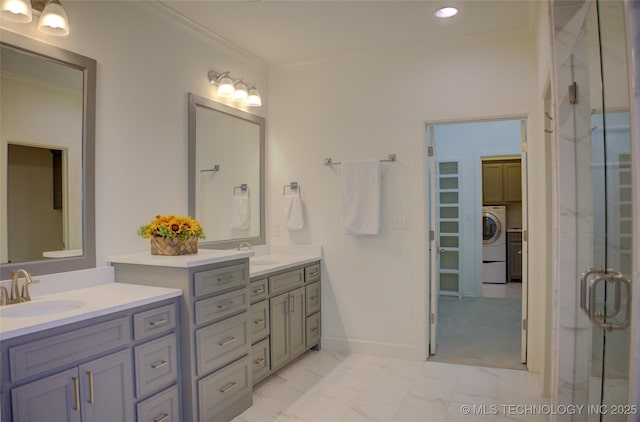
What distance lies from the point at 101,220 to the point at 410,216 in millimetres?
2256

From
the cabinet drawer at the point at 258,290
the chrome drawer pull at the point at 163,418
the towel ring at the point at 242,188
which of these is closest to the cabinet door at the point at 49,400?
the chrome drawer pull at the point at 163,418

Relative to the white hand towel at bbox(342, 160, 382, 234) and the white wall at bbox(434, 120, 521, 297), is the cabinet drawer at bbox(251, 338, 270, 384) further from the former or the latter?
the white wall at bbox(434, 120, 521, 297)

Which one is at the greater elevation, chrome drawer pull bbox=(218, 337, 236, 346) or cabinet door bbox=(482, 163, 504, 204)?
cabinet door bbox=(482, 163, 504, 204)

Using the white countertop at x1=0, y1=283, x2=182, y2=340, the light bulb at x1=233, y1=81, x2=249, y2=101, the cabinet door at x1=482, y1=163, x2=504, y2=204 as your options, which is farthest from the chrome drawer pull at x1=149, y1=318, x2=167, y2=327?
the cabinet door at x1=482, y1=163, x2=504, y2=204

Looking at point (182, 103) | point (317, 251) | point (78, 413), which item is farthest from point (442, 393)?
point (182, 103)

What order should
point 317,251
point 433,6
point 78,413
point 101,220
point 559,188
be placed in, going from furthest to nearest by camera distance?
point 317,251, point 433,6, point 101,220, point 559,188, point 78,413

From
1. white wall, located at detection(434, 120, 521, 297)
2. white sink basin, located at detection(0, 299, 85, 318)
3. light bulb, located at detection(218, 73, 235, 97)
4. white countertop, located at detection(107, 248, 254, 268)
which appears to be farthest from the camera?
white wall, located at detection(434, 120, 521, 297)

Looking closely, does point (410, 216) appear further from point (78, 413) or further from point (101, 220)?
point (78, 413)

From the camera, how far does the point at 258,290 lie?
9.61 feet

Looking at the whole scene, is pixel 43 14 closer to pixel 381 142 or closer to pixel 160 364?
pixel 160 364

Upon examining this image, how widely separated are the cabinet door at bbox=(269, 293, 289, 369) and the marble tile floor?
0.50 ft

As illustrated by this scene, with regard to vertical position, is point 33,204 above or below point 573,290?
above

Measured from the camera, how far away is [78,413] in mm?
1705

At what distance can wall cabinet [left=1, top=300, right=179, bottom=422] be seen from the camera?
1.54m
